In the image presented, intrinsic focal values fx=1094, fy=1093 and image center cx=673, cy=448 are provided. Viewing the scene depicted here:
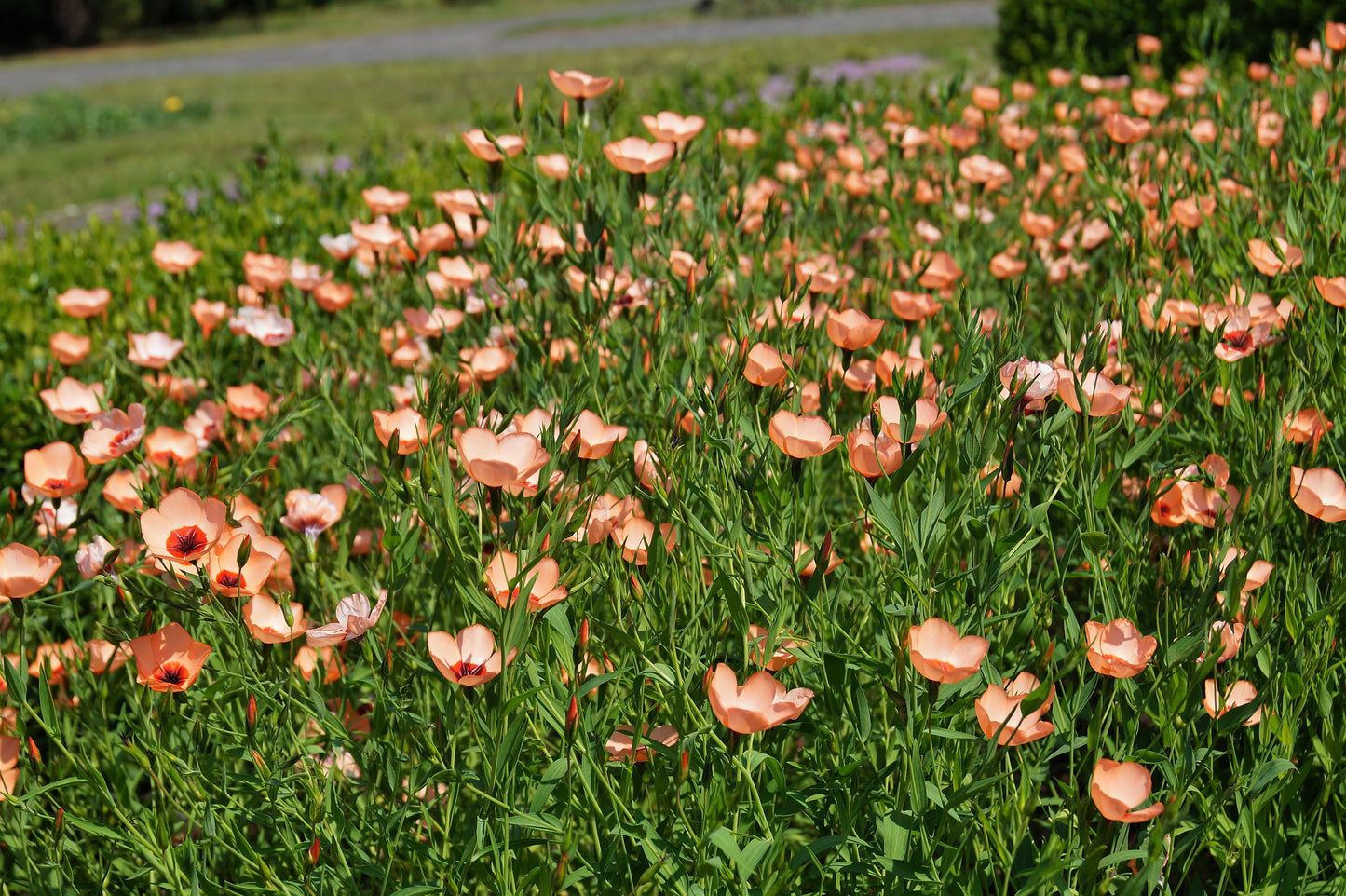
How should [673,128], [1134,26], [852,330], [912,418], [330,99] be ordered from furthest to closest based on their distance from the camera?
[330,99], [1134,26], [673,128], [852,330], [912,418]

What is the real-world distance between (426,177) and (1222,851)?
3136mm

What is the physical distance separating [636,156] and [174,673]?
1.06 meters

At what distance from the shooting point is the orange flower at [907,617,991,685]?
1059mm

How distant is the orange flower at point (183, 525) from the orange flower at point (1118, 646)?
93 centimetres

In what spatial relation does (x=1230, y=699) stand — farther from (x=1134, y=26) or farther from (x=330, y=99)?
(x=330, y=99)

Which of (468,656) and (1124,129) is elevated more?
(1124,129)

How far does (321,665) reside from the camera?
1408mm

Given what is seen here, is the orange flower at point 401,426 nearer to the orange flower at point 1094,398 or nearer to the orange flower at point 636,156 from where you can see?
the orange flower at point 636,156

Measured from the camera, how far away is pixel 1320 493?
132 cm

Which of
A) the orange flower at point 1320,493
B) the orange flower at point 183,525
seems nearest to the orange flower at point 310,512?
the orange flower at point 183,525

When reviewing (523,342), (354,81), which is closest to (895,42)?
(354,81)

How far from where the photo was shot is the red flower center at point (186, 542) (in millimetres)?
1166

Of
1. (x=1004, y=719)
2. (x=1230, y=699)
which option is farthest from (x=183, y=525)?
(x=1230, y=699)

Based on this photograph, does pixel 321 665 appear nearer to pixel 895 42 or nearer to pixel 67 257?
pixel 67 257
